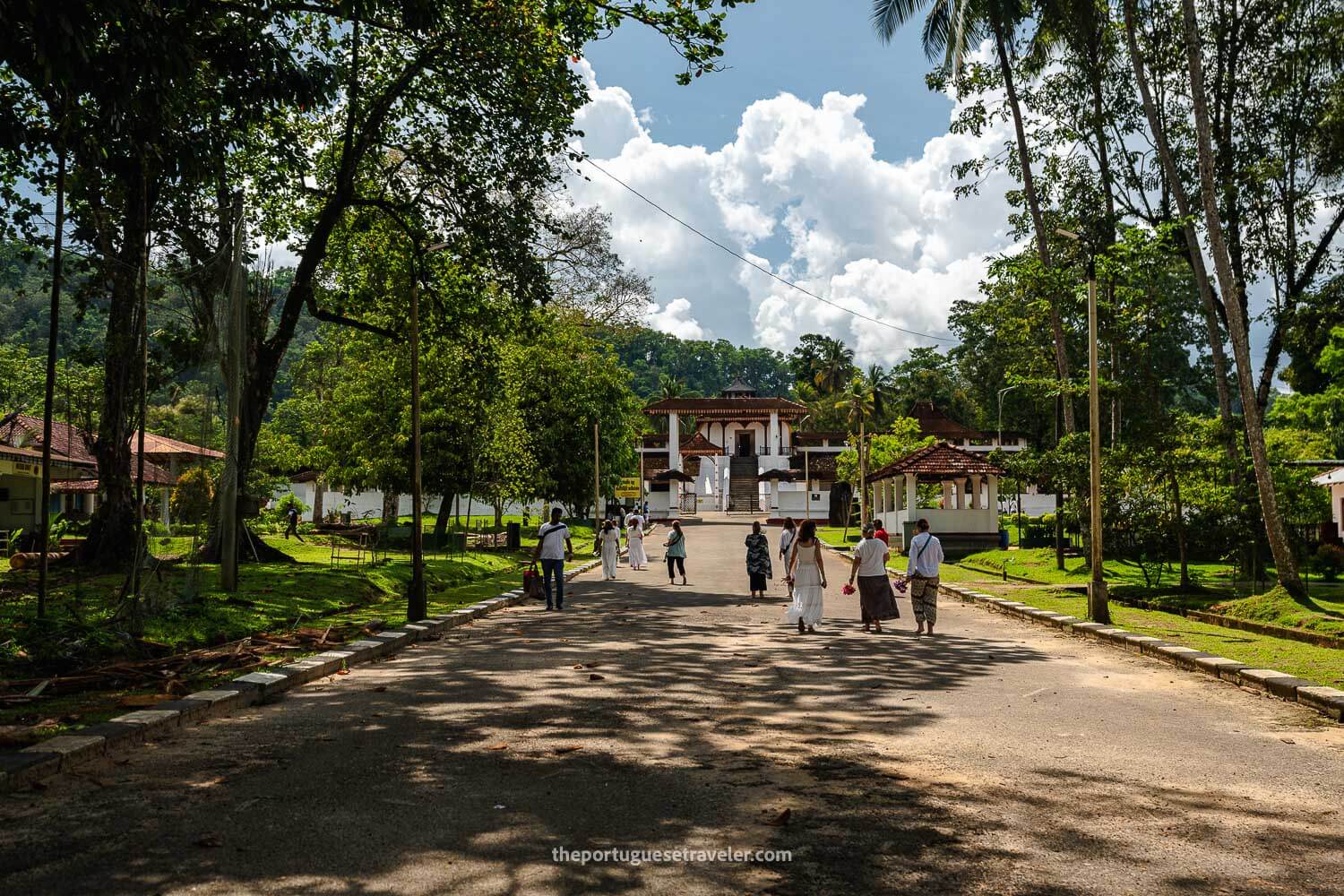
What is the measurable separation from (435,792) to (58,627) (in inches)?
304

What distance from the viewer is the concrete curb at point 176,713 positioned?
21.0 ft

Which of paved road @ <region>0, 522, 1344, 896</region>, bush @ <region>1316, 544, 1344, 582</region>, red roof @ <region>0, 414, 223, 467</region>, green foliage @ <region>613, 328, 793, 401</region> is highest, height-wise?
green foliage @ <region>613, 328, 793, 401</region>

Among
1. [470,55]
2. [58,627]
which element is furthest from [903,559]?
[58,627]

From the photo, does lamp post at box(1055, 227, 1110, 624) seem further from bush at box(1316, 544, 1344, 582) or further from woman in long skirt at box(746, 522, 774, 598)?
bush at box(1316, 544, 1344, 582)

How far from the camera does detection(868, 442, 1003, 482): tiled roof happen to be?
37844mm

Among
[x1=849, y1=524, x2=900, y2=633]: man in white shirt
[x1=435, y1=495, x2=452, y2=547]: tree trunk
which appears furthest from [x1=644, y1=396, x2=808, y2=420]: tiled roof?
[x1=849, y1=524, x2=900, y2=633]: man in white shirt

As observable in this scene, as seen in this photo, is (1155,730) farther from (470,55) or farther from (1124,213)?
(1124,213)

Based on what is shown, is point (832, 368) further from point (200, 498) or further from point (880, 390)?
point (200, 498)

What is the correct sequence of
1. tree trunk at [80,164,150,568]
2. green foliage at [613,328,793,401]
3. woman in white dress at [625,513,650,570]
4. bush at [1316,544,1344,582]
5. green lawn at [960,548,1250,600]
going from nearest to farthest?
tree trunk at [80,164,150,568], green lawn at [960,548,1250,600], bush at [1316,544,1344,582], woman in white dress at [625,513,650,570], green foliage at [613,328,793,401]

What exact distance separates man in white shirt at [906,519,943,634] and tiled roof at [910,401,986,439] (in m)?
65.1

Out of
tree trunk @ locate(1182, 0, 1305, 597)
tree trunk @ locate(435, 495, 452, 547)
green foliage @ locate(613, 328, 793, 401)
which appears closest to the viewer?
tree trunk @ locate(1182, 0, 1305, 597)

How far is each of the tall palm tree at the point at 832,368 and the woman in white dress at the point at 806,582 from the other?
89.9 m

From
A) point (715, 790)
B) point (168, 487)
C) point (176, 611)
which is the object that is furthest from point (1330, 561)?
point (168, 487)

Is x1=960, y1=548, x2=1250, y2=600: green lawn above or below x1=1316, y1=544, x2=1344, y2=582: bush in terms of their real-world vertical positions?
below
